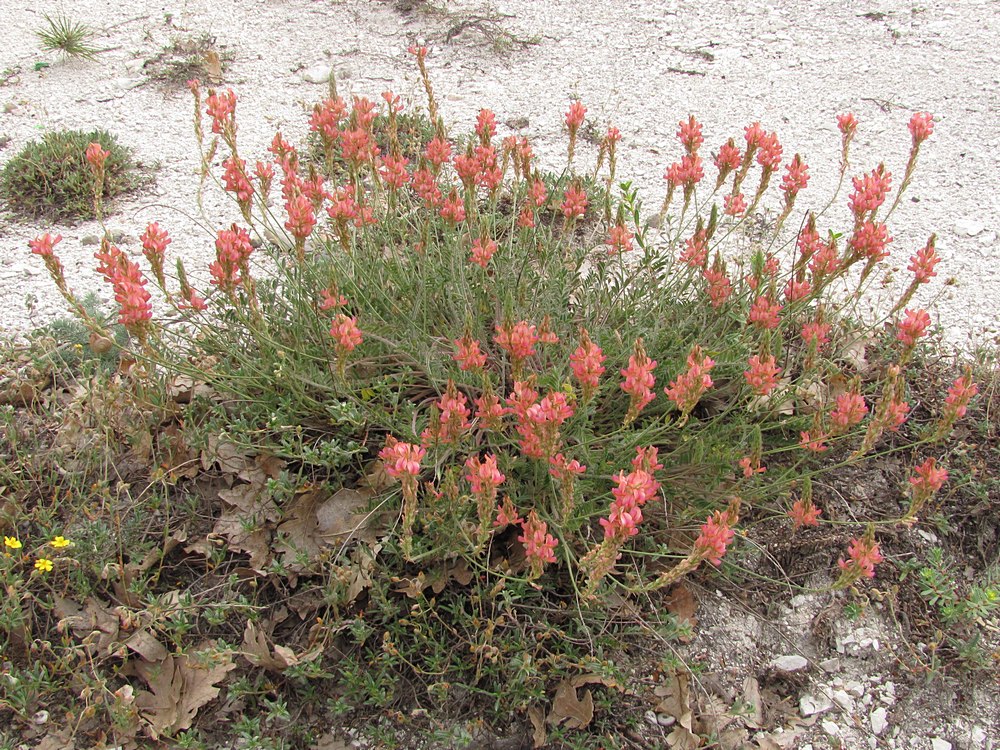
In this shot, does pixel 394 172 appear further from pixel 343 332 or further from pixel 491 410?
pixel 491 410

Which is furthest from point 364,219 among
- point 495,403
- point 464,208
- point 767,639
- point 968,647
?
point 968,647

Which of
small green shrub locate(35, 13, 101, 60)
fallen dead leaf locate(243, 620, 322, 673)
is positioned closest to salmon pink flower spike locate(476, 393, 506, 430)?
fallen dead leaf locate(243, 620, 322, 673)

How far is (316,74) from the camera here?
227 inches

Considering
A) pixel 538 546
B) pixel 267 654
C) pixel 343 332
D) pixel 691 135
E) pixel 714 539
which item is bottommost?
pixel 267 654

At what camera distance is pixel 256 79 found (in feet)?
18.8

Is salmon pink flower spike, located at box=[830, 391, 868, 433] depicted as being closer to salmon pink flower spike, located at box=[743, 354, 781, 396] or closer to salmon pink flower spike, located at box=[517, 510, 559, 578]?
salmon pink flower spike, located at box=[743, 354, 781, 396]

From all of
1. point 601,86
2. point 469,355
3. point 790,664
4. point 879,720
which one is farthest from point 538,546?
point 601,86

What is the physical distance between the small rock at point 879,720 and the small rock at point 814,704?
0.12 m

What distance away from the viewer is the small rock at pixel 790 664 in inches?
95.0

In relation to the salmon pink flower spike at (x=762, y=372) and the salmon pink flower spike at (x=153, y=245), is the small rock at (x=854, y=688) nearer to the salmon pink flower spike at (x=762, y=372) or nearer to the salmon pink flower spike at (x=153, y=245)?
the salmon pink flower spike at (x=762, y=372)

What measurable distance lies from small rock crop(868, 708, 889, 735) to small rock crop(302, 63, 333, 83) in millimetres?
5200

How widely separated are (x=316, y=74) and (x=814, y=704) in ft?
17.2

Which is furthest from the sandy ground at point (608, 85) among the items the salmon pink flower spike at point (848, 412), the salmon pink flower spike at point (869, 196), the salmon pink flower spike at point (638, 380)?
the salmon pink flower spike at point (638, 380)

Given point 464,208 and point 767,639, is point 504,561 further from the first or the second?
point 464,208
